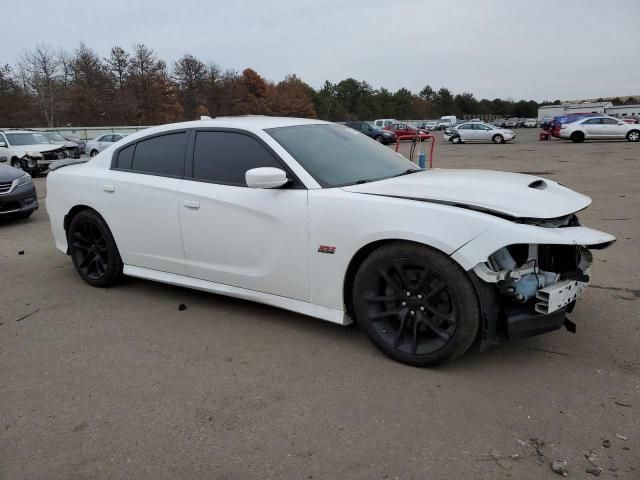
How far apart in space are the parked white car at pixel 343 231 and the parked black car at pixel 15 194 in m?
4.74

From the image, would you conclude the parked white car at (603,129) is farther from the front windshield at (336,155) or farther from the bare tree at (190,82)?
the bare tree at (190,82)

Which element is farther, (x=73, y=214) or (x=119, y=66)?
(x=119, y=66)

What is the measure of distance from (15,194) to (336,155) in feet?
23.4

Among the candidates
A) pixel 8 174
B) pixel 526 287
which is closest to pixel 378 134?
pixel 8 174

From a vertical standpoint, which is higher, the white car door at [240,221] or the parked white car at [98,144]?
the white car door at [240,221]

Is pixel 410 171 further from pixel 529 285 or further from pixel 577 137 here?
pixel 577 137

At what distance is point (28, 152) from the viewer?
17719mm

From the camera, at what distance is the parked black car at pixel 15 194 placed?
8.60 meters

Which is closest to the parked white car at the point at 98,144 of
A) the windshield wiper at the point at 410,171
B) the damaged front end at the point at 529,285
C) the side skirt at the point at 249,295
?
the side skirt at the point at 249,295

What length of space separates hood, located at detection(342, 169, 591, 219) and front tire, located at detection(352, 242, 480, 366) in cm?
37

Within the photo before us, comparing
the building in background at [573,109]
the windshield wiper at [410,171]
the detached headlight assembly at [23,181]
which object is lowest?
the building in background at [573,109]

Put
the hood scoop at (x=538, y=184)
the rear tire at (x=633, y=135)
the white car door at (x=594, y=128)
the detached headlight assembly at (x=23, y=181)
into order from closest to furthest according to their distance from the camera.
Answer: the hood scoop at (x=538, y=184), the detached headlight assembly at (x=23, y=181), the rear tire at (x=633, y=135), the white car door at (x=594, y=128)

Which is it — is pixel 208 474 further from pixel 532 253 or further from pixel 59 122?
pixel 59 122

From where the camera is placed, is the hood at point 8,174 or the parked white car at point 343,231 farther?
the hood at point 8,174
